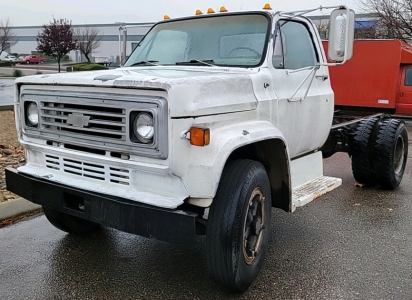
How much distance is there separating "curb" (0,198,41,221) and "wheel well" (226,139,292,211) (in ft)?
9.31

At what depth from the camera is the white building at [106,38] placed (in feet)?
18.2

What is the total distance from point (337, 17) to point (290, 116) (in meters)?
0.93

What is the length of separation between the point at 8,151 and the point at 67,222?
3.26m

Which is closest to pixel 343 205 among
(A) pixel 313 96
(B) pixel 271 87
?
(A) pixel 313 96

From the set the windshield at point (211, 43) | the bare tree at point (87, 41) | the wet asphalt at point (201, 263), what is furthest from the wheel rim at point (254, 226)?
the bare tree at point (87, 41)

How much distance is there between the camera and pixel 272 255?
14.0 ft

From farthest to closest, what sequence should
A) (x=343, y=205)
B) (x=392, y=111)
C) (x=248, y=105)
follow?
1. (x=392, y=111)
2. (x=343, y=205)
3. (x=248, y=105)

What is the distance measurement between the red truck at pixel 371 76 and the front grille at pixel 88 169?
320 inches

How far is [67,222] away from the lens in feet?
14.6

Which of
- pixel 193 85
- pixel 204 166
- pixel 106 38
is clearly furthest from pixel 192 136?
pixel 106 38

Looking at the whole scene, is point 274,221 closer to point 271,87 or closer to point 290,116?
point 290,116

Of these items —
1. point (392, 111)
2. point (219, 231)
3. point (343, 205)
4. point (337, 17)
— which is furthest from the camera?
point (392, 111)

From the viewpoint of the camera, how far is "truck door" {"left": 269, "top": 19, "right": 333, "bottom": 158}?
4.18 metres

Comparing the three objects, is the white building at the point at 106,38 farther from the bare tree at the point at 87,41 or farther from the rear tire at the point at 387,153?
the rear tire at the point at 387,153
